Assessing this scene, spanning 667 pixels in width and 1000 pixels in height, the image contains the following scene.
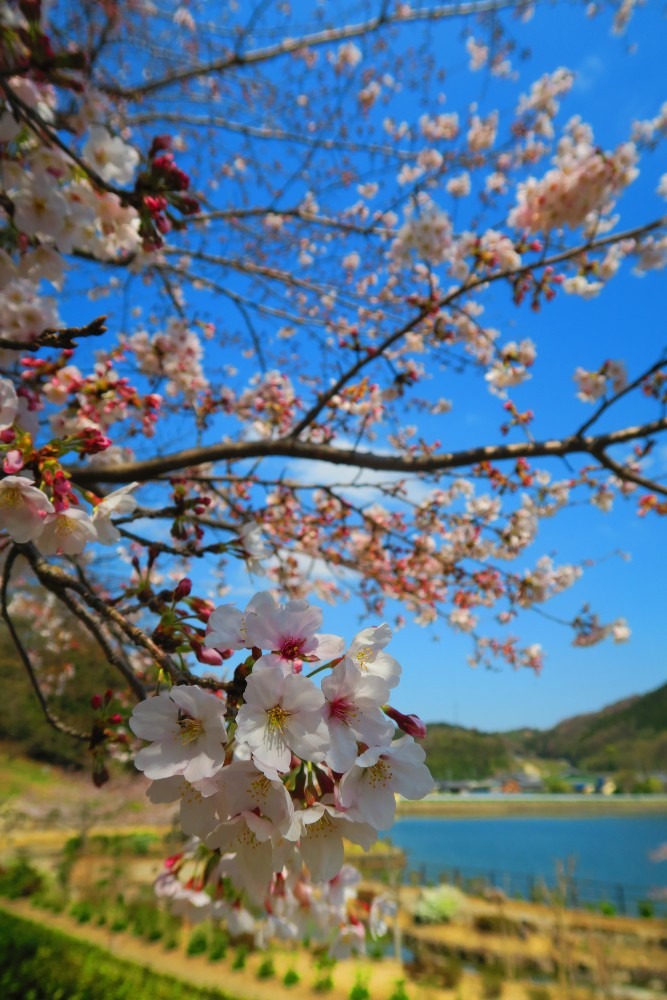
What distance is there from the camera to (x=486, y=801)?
3738cm

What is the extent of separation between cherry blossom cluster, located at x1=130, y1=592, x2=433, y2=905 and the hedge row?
19.9 feet

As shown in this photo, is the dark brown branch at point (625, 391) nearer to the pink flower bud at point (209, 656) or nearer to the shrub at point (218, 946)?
the pink flower bud at point (209, 656)

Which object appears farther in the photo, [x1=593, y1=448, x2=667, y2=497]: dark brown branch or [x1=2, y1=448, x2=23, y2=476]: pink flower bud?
[x1=593, y1=448, x2=667, y2=497]: dark brown branch

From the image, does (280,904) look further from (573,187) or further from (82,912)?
(82,912)

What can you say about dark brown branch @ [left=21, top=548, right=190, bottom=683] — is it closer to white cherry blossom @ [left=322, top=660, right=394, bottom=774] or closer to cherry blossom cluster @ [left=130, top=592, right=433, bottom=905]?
cherry blossom cluster @ [left=130, top=592, right=433, bottom=905]

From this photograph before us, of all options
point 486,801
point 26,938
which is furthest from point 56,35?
point 486,801

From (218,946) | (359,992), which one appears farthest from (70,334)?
(218,946)

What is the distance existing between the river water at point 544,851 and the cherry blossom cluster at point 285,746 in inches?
359

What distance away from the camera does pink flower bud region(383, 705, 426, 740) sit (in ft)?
2.64

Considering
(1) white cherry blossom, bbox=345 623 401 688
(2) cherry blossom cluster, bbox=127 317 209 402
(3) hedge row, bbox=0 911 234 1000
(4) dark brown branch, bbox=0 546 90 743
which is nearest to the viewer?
(1) white cherry blossom, bbox=345 623 401 688

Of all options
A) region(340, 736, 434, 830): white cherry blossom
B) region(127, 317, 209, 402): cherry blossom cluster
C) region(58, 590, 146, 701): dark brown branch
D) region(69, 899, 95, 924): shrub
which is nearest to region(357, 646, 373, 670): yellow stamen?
region(340, 736, 434, 830): white cherry blossom

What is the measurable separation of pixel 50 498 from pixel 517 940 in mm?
13063

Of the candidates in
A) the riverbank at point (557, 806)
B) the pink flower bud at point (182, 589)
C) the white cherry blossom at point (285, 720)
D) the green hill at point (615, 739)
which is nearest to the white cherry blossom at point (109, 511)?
the pink flower bud at point (182, 589)

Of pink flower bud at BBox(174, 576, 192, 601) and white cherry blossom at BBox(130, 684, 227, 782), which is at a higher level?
pink flower bud at BBox(174, 576, 192, 601)
